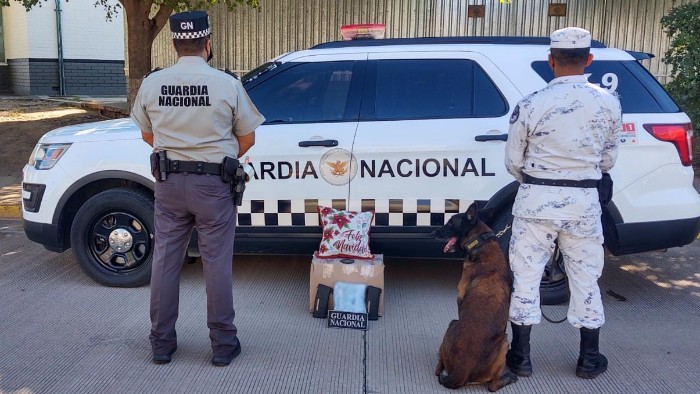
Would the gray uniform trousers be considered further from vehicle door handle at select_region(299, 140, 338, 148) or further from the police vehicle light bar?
the police vehicle light bar

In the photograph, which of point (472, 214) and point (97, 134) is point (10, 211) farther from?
point (472, 214)

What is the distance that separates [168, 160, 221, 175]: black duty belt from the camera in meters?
3.42

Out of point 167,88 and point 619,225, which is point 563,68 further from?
point 167,88

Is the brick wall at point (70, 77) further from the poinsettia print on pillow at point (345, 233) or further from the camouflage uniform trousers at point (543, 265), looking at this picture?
the camouflage uniform trousers at point (543, 265)

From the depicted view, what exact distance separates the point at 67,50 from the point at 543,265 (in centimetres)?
2084

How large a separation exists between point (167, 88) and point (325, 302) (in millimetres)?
1781

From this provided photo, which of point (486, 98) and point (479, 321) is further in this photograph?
point (486, 98)

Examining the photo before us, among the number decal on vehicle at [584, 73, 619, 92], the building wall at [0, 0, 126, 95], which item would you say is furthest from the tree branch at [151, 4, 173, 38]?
the building wall at [0, 0, 126, 95]

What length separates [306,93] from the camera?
4695 mm

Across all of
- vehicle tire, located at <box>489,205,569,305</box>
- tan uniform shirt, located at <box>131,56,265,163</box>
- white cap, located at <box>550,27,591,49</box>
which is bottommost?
vehicle tire, located at <box>489,205,569,305</box>

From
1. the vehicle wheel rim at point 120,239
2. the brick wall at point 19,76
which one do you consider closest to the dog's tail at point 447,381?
the vehicle wheel rim at point 120,239

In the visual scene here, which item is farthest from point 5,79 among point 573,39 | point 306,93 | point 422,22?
point 573,39

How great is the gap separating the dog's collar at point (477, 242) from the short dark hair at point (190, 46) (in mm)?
1774

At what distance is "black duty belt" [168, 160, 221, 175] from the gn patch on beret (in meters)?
0.65
